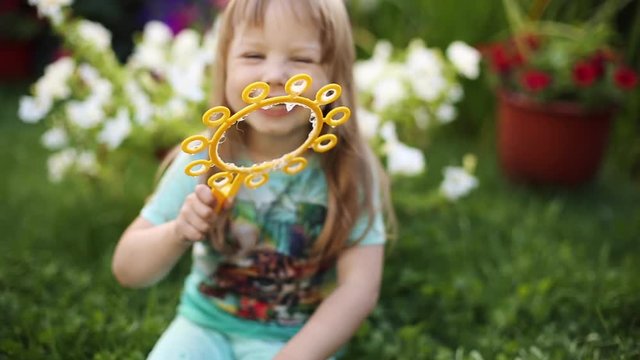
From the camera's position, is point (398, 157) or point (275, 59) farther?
point (398, 157)

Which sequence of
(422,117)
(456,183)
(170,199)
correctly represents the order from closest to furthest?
(170,199), (456,183), (422,117)

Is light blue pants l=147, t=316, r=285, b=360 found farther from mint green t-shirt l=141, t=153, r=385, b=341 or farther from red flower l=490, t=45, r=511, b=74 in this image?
red flower l=490, t=45, r=511, b=74

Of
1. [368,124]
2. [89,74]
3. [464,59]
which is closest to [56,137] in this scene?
[89,74]

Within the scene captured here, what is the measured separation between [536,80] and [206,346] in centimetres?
184

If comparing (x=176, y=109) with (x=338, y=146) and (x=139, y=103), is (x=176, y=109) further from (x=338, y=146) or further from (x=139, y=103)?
(x=338, y=146)

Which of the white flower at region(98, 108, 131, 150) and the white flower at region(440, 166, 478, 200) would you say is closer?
the white flower at region(98, 108, 131, 150)

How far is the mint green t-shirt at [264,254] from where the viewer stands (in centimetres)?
158

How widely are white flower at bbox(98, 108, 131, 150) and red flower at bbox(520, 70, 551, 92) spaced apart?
4.99 ft

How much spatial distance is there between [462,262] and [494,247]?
0.46 feet

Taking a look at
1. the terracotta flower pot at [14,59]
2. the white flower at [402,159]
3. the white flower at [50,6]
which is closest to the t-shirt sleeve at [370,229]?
the white flower at [402,159]

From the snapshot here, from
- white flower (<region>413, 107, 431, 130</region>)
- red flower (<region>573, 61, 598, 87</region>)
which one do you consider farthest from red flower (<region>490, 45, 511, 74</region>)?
white flower (<region>413, 107, 431, 130</region>)

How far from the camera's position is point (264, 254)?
5.23 ft

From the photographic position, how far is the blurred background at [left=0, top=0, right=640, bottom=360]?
73.9 inches

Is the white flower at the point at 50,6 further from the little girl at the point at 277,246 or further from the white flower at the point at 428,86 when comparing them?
the white flower at the point at 428,86
